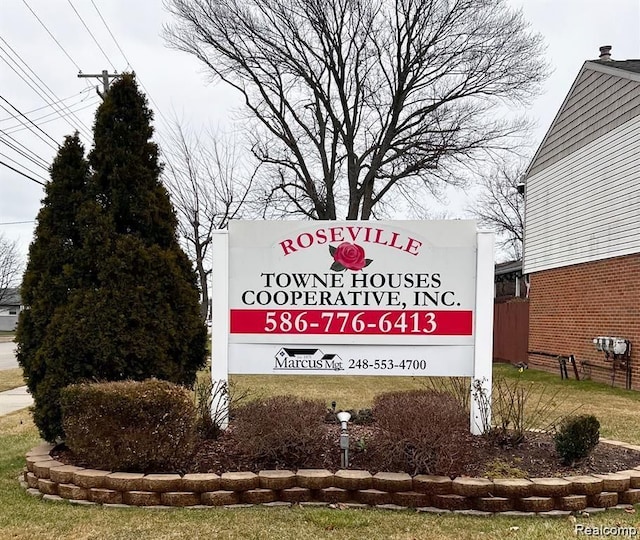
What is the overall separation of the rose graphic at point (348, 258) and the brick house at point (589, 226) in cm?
847

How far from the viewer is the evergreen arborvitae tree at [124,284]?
5410mm

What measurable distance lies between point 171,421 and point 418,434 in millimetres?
1881

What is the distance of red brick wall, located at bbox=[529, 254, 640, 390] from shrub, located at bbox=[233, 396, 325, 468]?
9471 millimetres

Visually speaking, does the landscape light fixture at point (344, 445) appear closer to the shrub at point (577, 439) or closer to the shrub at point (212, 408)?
the shrub at point (212, 408)

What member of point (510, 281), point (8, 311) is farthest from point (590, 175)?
point (8, 311)

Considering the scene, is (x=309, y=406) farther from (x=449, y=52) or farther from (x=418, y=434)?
(x=449, y=52)

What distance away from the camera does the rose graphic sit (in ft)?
20.4

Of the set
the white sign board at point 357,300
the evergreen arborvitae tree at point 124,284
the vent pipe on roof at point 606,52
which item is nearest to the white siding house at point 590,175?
the vent pipe on roof at point 606,52

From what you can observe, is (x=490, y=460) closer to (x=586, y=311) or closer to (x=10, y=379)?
(x=586, y=311)

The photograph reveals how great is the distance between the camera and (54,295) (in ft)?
18.4

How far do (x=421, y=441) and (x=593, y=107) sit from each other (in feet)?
40.6

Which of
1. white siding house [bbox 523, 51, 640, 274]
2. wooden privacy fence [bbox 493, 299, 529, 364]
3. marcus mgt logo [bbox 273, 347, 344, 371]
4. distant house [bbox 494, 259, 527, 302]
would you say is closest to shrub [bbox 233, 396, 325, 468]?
marcus mgt logo [bbox 273, 347, 344, 371]

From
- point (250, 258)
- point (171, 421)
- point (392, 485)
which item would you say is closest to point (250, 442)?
point (171, 421)

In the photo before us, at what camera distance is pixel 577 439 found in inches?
199
